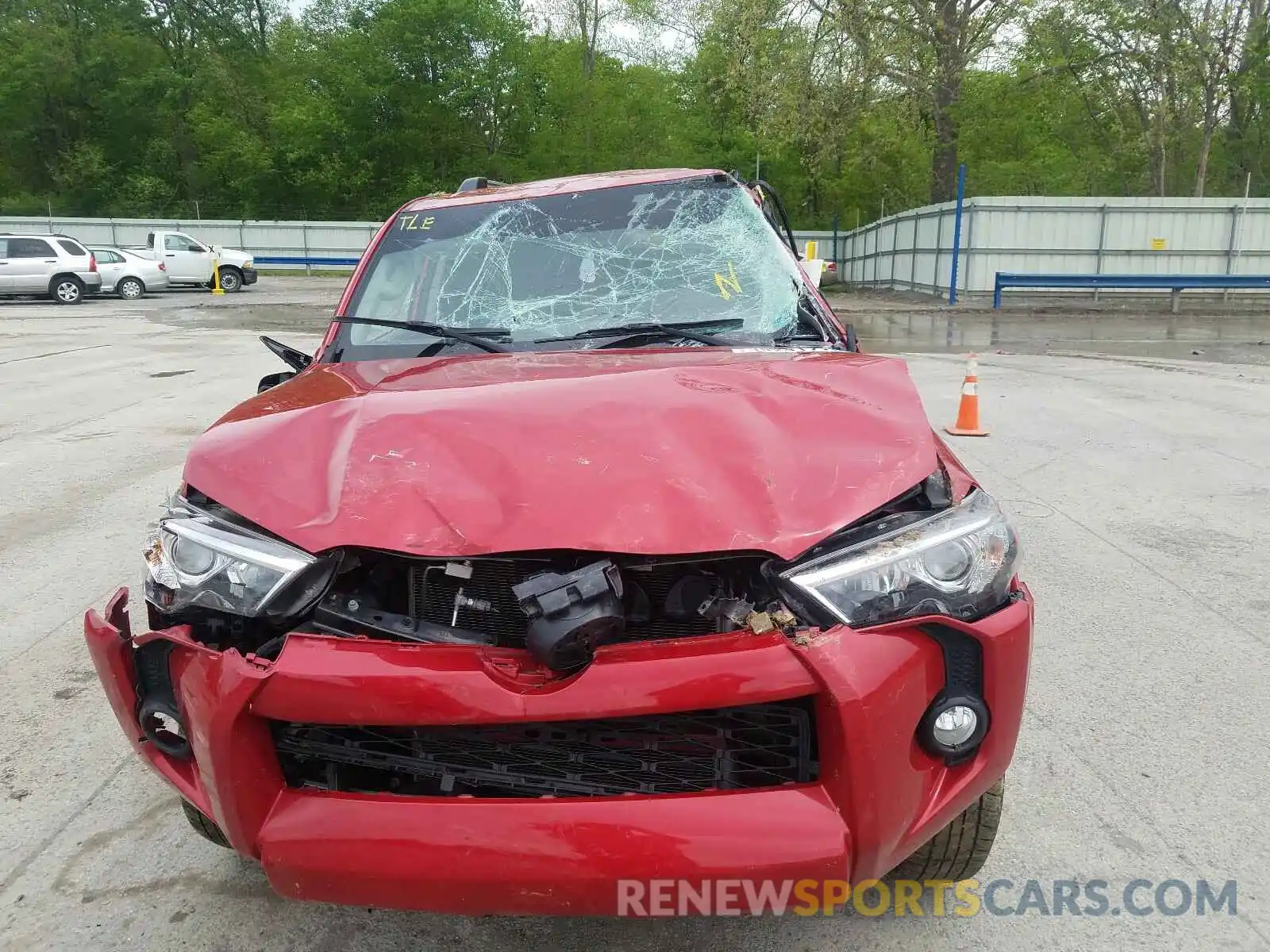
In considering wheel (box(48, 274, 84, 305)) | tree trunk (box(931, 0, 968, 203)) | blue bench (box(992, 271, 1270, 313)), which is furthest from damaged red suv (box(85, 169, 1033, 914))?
tree trunk (box(931, 0, 968, 203))

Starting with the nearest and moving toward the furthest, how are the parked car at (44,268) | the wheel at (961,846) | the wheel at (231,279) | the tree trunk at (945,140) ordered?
the wheel at (961,846) → the parked car at (44,268) → the tree trunk at (945,140) → the wheel at (231,279)

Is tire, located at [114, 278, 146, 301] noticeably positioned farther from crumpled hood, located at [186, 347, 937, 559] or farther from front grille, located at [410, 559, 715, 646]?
front grille, located at [410, 559, 715, 646]

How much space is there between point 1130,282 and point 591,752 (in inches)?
875

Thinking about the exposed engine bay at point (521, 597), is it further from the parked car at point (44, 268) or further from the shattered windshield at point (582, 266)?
the parked car at point (44, 268)

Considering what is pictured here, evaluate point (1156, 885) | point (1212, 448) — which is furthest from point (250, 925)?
point (1212, 448)

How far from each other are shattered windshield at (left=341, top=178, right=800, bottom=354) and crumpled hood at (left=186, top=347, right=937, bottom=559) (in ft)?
2.64

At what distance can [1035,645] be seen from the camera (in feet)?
12.1

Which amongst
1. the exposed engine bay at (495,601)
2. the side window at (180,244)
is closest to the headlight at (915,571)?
the exposed engine bay at (495,601)

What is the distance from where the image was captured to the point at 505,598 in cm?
188

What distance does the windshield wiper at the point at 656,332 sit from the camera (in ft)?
9.71

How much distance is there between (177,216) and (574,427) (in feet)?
160

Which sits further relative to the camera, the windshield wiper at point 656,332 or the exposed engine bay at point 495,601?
the windshield wiper at point 656,332

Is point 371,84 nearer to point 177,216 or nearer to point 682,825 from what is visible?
point 177,216

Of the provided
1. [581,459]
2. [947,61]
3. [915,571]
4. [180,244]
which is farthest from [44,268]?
[915,571]
